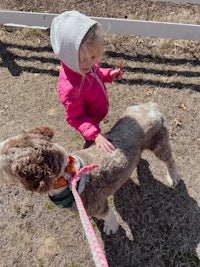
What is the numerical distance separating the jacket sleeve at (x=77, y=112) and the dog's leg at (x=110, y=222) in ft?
3.11

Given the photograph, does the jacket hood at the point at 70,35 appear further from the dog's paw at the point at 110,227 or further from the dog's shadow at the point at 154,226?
the dog's shadow at the point at 154,226

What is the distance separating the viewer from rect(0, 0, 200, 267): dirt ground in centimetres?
434

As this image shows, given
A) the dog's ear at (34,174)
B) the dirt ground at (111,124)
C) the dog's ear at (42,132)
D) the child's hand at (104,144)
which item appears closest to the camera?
the dog's ear at (34,174)

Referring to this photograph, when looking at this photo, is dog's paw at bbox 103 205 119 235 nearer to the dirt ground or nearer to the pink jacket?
the dirt ground

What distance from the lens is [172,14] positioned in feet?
21.9

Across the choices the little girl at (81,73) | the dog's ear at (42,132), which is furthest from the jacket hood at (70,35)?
the dog's ear at (42,132)

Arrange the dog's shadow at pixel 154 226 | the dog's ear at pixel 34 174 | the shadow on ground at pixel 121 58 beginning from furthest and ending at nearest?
1. the shadow on ground at pixel 121 58
2. the dog's shadow at pixel 154 226
3. the dog's ear at pixel 34 174

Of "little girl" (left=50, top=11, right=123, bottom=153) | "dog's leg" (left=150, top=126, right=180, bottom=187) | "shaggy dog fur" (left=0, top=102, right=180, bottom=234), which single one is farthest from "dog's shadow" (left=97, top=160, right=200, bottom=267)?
"little girl" (left=50, top=11, right=123, bottom=153)

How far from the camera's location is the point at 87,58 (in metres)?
3.32

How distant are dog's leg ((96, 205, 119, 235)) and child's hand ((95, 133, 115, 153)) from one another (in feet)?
2.59

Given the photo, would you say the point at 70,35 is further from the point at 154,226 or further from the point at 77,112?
the point at 154,226

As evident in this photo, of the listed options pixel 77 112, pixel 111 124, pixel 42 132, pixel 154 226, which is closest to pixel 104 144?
pixel 77 112

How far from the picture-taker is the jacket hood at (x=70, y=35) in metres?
3.15

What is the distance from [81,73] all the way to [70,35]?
419mm
